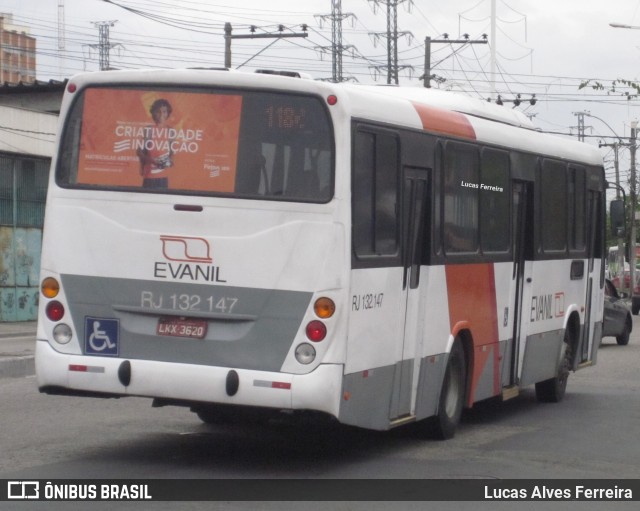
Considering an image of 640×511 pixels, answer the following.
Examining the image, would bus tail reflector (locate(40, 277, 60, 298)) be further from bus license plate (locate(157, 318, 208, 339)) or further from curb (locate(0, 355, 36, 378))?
curb (locate(0, 355, 36, 378))

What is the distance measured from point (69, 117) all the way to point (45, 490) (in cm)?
301

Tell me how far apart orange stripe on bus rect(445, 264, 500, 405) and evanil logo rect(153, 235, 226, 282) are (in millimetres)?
2864

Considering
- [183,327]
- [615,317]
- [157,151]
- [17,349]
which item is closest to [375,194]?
[157,151]

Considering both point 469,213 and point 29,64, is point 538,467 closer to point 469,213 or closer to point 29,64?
point 469,213

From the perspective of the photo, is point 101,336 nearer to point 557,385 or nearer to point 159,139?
point 159,139

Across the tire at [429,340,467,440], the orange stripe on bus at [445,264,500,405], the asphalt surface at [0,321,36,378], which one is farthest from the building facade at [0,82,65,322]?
the tire at [429,340,467,440]

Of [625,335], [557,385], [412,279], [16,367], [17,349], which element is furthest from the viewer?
[625,335]

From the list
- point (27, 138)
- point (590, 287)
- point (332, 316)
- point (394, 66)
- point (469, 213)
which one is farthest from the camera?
point (394, 66)

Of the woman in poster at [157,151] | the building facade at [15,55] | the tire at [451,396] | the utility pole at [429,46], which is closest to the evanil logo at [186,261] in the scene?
the woman in poster at [157,151]

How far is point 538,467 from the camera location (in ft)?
35.4

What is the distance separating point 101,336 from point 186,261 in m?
0.86

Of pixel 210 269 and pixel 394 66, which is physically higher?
pixel 394 66

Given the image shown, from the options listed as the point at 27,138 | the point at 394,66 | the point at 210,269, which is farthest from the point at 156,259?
the point at 394,66

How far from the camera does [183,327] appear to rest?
9.94m
